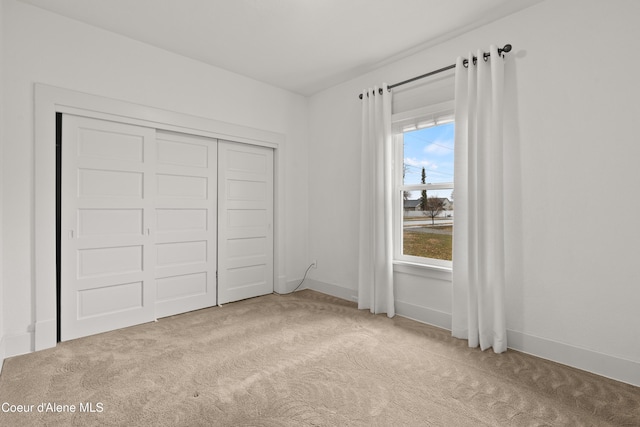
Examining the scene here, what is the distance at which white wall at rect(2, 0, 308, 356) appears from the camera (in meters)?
2.53

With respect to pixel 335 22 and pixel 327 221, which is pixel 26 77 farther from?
pixel 327 221

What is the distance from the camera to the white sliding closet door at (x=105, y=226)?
2.82 m

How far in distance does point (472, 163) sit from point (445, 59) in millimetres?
1150

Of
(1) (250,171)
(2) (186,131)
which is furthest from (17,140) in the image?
(1) (250,171)

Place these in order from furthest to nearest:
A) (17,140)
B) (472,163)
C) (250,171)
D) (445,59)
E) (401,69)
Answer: (250,171), (401,69), (445,59), (472,163), (17,140)

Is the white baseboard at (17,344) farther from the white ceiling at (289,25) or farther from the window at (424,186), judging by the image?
the window at (424,186)

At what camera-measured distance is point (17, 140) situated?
2539 millimetres

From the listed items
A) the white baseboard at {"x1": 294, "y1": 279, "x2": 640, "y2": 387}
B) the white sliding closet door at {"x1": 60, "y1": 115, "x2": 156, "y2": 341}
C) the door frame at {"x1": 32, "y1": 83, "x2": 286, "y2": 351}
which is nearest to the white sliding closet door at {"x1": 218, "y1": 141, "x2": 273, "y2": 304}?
the white sliding closet door at {"x1": 60, "y1": 115, "x2": 156, "y2": 341}

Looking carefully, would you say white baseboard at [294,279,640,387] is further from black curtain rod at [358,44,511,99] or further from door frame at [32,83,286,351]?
door frame at [32,83,286,351]

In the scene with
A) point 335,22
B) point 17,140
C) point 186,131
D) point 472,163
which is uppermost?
point 335,22

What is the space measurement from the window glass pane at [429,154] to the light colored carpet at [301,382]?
1586 mm

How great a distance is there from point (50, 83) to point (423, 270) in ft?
12.6

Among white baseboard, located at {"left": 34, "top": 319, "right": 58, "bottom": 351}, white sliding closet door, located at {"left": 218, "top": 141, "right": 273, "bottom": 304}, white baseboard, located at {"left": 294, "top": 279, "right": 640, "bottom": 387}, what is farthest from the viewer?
white sliding closet door, located at {"left": 218, "top": 141, "right": 273, "bottom": 304}

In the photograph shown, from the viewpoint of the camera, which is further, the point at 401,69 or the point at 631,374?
the point at 401,69
